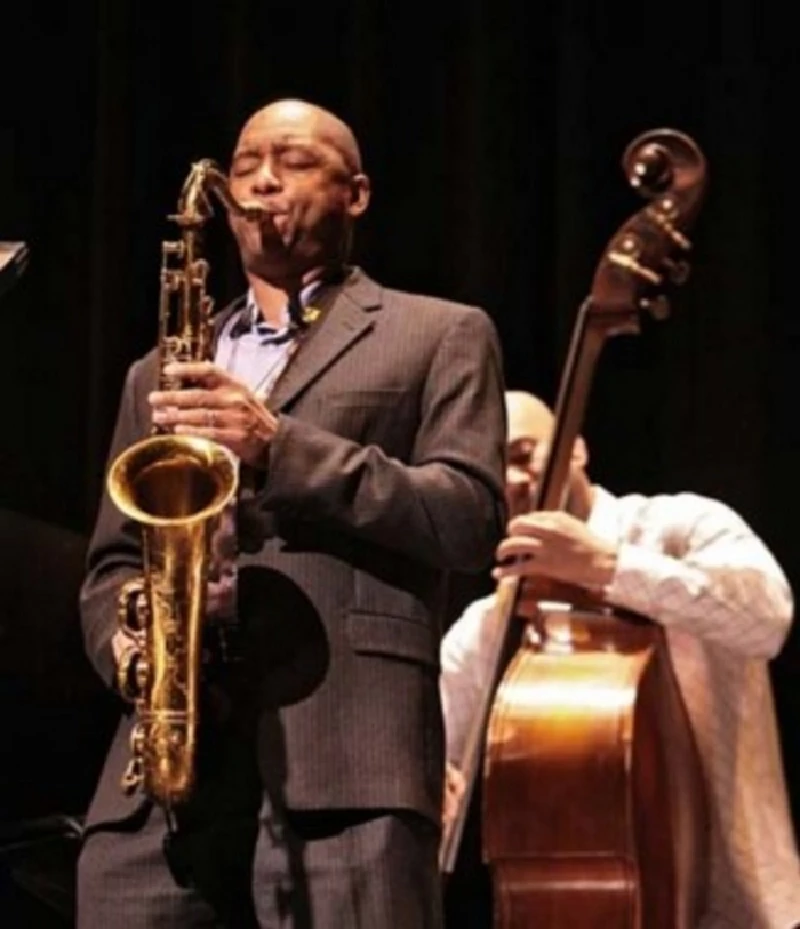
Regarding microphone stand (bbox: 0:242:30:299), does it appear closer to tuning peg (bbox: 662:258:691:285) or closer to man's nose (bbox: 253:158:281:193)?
man's nose (bbox: 253:158:281:193)

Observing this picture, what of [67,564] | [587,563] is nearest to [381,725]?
[587,563]

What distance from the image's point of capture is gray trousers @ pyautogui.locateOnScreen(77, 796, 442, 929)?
5.96 feet

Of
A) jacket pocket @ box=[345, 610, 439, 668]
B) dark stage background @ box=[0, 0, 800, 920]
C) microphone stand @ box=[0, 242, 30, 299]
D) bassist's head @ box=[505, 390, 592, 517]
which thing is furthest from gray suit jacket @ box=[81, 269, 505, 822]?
dark stage background @ box=[0, 0, 800, 920]

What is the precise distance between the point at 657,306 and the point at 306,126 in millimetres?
550

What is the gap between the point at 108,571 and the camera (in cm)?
204

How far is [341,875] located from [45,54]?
1.95 meters

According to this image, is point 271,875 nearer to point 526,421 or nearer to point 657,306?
point 657,306

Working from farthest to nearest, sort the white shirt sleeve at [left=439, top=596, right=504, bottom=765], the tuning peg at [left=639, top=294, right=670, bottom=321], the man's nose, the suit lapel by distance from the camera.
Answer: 1. the white shirt sleeve at [left=439, top=596, right=504, bottom=765]
2. the tuning peg at [left=639, top=294, right=670, bottom=321]
3. the man's nose
4. the suit lapel

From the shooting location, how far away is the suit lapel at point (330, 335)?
1979 mm

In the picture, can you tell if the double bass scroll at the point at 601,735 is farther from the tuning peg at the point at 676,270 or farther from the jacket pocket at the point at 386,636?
the jacket pocket at the point at 386,636

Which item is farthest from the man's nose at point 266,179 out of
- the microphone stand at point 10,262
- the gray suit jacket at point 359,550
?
the microphone stand at point 10,262

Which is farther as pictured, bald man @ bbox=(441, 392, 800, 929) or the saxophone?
bald man @ bbox=(441, 392, 800, 929)

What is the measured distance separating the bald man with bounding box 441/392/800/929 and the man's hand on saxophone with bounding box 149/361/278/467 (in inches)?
27.7

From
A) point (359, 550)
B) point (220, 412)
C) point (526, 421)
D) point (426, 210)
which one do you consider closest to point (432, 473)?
point (359, 550)
